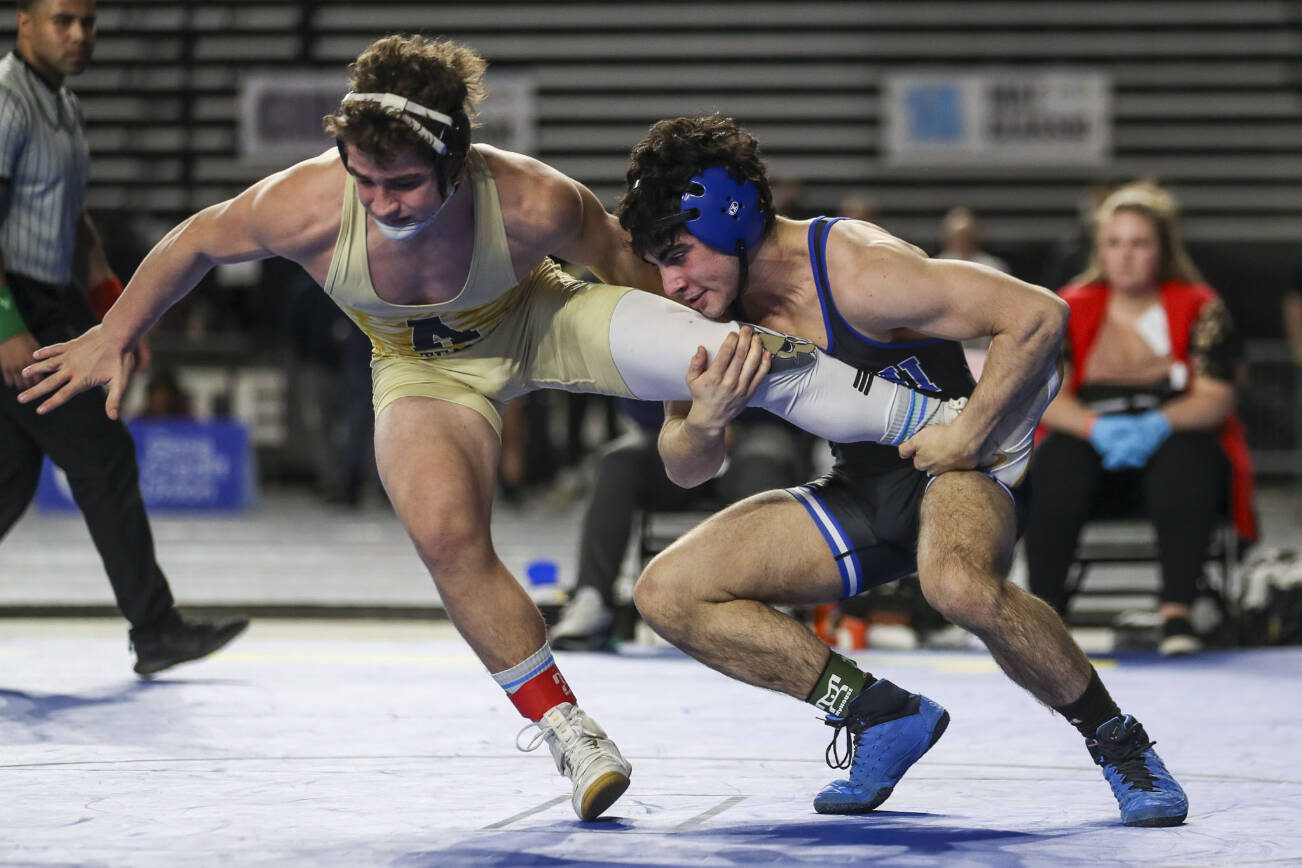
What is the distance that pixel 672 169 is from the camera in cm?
326

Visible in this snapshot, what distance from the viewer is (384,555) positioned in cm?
817

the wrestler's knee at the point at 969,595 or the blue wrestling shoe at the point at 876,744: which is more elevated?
the wrestler's knee at the point at 969,595

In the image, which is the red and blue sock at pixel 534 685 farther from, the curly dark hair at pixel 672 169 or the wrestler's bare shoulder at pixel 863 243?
the wrestler's bare shoulder at pixel 863 243

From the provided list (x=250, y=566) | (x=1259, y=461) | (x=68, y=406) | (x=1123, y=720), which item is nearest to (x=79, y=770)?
(x=68, y=406)

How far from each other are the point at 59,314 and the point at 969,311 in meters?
2.52

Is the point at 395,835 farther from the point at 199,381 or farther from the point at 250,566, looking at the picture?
the point at 199,381

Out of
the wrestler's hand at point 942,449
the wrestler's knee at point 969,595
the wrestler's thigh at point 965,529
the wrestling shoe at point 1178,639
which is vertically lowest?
the wrestling shoe at point 1178,639

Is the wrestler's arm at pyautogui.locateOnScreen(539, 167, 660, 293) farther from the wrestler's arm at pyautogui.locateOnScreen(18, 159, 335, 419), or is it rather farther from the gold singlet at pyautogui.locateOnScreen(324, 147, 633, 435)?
the wrestler's arm at pyautogui.locateOnScreen(18, 159, 335, 419)

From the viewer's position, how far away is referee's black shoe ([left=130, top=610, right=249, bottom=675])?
4.82 metres

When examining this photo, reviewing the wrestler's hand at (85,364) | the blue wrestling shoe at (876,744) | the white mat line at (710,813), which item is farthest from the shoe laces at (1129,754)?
the wrestler's hand at (85,364)

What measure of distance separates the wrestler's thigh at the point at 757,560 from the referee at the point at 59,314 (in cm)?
187

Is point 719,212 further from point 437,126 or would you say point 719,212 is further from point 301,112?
point 301,112

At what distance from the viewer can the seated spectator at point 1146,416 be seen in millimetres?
5602

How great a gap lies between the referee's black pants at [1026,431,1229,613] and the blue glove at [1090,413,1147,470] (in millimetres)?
34
